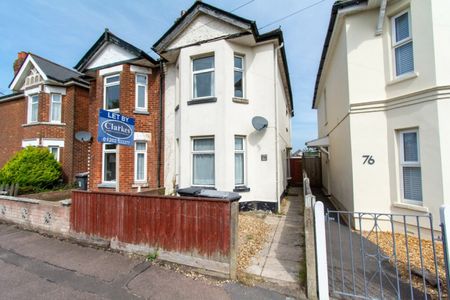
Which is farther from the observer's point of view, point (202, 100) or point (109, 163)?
point (109, 163)

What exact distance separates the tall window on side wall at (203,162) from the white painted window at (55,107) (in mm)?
9955

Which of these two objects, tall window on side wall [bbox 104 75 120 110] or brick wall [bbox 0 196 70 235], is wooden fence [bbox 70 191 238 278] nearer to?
brick wall [bbox 0 196 70 235]

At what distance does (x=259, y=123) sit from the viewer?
8250mm

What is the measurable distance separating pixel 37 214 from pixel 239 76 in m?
8.12

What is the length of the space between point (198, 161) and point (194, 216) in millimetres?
4387

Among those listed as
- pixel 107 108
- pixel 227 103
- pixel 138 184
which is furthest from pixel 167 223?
pixel 107 108

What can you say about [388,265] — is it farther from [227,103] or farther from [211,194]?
[227,103]

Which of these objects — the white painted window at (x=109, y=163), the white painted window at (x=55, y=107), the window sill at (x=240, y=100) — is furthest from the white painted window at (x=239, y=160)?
the white painted window at (x=55, y=107)

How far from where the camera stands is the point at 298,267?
163 inches

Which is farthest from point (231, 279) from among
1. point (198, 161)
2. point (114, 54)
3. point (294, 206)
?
point (114, 54)

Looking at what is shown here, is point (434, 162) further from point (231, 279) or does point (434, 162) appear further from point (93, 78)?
point (93, 78)

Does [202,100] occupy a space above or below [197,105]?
above

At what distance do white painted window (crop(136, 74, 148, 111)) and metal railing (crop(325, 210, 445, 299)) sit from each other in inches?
356

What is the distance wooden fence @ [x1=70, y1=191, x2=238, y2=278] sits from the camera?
4.00 m
